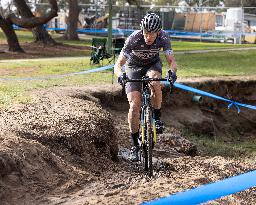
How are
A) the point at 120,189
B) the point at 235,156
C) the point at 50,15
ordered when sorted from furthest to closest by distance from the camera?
1. the point at 50,15
2. the point at 235,156
3. the point at 120,189

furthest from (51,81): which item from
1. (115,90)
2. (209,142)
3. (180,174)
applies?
(180,174)

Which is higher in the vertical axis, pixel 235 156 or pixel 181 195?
pixel 181 195

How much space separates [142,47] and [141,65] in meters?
0.37

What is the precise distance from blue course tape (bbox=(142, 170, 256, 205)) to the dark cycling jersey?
418 cm

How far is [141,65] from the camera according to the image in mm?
9031

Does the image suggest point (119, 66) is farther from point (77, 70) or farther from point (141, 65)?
point (77, 70)

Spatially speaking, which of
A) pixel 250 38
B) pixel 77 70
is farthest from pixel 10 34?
pixel 250 38

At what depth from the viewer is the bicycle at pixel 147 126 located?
8164 millimetres

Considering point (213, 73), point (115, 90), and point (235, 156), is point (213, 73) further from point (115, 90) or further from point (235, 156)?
point (235, 156)

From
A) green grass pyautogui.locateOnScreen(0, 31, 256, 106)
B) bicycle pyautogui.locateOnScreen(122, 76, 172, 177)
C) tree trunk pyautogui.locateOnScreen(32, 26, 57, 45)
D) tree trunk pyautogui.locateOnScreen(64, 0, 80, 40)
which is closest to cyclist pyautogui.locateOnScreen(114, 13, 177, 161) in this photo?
bicycle pyautogui.locateOnScreen(122, 76, 172, 177)

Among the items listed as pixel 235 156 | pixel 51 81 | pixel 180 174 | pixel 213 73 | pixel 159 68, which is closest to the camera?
pixel 180 174

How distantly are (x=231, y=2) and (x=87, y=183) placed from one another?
7635 centimetres

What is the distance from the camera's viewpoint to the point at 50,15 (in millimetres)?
26625

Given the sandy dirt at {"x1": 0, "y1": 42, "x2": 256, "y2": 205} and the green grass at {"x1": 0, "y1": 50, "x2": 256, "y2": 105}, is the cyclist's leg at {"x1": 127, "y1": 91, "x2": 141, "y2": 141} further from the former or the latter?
the green grass at {"x1": 0, "y1": 50, "x2": 256, "y2": 105}
